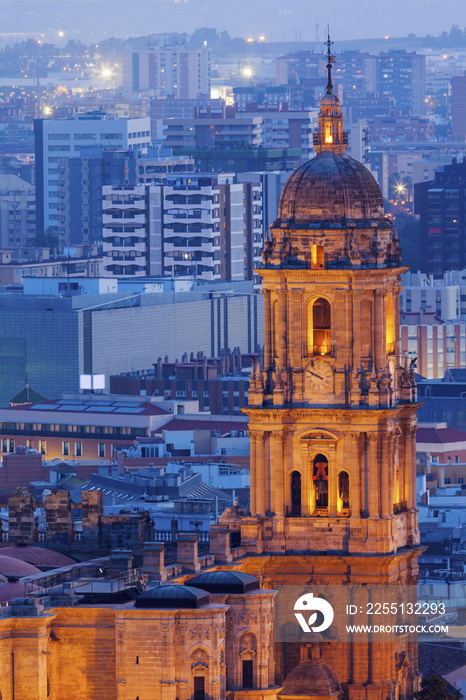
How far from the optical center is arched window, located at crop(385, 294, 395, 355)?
117 meters

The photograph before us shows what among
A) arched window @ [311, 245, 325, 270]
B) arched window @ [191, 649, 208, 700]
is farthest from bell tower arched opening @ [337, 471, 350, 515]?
arched window @ [191, 649, 208, 700]

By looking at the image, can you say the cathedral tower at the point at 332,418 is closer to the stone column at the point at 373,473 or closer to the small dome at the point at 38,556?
the stone column at the point at 373,473

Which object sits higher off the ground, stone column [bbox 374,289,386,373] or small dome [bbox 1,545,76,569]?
stone column [bbox 374,289,386,373]

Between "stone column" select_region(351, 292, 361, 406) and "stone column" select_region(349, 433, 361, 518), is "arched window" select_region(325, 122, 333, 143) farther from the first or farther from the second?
"stone column" select_region(349, 433, 361, 518)

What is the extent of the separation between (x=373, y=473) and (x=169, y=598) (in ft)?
51.4

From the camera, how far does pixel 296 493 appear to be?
11675 cm

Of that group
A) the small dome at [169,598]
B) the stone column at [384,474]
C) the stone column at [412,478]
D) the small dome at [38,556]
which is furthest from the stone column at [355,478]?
the small dome at [169,598]

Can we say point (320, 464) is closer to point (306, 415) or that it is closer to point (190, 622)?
point (306, 415)

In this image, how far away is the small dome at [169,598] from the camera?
101375 millimetres

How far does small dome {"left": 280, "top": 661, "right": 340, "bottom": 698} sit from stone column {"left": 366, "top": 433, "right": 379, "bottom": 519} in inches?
224

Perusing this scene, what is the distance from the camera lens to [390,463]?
116 metres

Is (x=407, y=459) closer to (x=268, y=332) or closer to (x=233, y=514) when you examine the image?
(x=233, y=514)

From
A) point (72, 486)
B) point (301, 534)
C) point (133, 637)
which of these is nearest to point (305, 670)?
point (301, 534)

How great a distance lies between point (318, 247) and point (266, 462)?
7320mm
